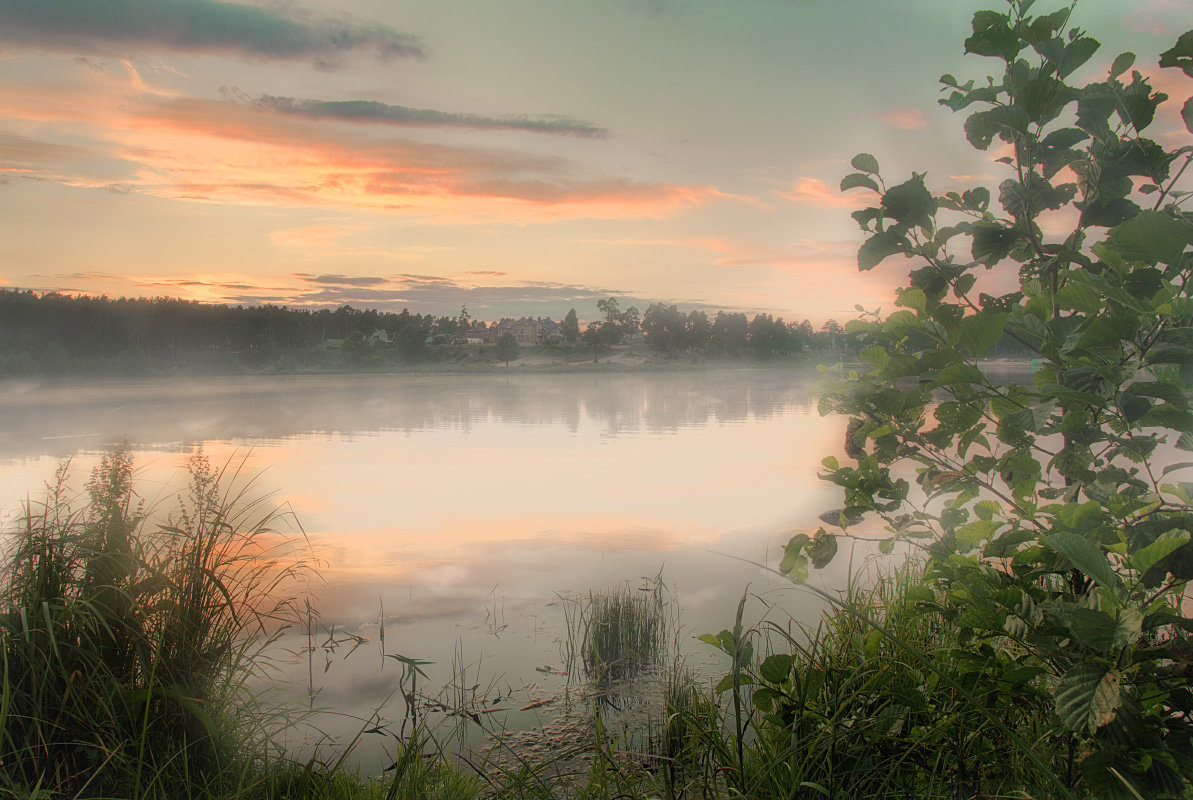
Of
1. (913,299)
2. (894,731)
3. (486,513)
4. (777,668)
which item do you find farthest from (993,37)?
(486,513)

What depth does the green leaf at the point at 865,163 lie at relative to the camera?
88.4 inches

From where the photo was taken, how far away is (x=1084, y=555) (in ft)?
5.04

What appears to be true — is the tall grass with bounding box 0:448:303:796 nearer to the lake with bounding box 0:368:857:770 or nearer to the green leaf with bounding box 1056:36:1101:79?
the lake with bounding box 0:368:857:770

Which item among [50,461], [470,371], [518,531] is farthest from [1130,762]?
[470,371]

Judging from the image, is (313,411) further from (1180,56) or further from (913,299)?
(1180,56)

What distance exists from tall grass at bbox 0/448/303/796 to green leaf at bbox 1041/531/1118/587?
2.82 m

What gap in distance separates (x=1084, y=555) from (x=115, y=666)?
3503 millimetres

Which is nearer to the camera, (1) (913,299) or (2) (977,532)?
(2) (977,532)

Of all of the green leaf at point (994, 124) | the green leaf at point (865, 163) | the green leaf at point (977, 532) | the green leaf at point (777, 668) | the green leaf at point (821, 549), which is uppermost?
the green leaf at point (994, 124)

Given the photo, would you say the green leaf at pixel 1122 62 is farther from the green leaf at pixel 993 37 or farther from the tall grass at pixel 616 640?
the tall grass at pixel 616 640

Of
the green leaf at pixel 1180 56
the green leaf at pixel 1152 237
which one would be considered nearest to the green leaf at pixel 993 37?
the green leaf at pixel 1180 56

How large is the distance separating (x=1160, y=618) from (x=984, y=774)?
1123 mm

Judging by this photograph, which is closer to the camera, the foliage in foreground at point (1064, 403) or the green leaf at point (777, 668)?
the foliage in foreground at point (1064, 403)

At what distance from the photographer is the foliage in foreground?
5.40 feet
